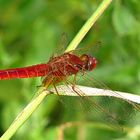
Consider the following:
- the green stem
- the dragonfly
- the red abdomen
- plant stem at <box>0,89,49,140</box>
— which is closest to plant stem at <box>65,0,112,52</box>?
the green stem

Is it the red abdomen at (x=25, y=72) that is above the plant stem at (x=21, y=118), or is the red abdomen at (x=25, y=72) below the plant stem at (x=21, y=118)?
above

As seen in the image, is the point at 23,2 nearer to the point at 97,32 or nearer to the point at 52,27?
the point at 52,27

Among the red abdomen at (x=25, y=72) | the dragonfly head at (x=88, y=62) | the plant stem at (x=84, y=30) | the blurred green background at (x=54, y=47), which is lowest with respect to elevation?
the plant stem at (x=84, y=30)

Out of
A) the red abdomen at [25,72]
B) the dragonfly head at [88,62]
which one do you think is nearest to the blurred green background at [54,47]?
the red abdomen at [25,72]

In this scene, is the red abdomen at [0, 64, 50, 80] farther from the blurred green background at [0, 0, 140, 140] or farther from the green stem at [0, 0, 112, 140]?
the green stem at [0, 0, 112, 140]

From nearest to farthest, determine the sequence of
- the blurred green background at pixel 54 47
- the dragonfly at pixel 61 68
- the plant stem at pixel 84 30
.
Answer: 1. the plant stem at pixel 84 30
2. the dragonfly at pixel 61 68
3. the blurred green background at pixel 54 47

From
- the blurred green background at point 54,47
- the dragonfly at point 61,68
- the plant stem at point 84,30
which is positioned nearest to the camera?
the plant stem at point 84,30

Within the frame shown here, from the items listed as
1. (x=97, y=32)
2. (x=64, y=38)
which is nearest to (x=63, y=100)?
(x=64, y=38)

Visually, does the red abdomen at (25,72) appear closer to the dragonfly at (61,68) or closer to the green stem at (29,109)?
the dragonfly at (61,68)

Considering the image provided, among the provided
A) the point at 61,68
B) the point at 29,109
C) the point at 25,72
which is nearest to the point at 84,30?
the point at 29,109
